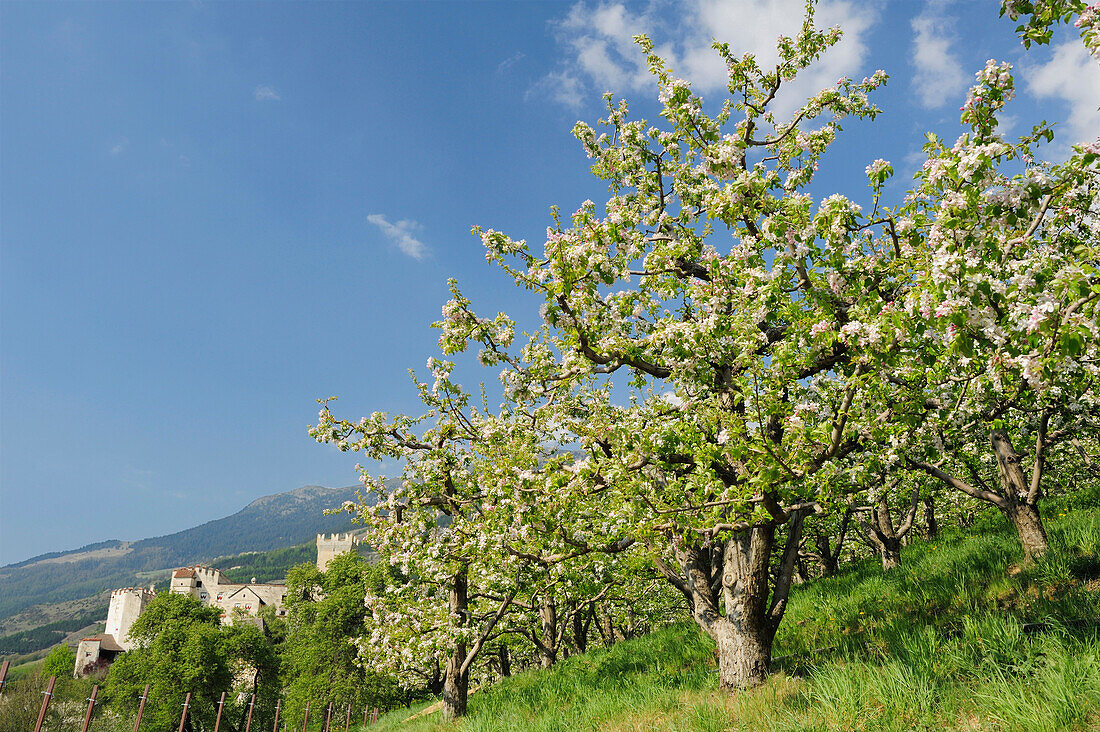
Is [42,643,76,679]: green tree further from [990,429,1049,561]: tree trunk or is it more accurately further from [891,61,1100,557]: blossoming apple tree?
[891,61,1100,557]: blossoming apple tree

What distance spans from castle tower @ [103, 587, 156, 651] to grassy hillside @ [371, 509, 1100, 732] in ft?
404

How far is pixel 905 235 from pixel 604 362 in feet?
15.1

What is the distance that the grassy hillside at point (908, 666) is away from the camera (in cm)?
506

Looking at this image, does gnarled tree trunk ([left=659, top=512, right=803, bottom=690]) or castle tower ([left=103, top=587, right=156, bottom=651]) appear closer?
gnarled tree trunk ([left=659, top=512, right=803, bottom=690])

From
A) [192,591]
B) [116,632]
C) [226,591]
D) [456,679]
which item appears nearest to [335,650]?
[456,679]

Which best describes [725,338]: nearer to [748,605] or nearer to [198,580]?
[748,605]

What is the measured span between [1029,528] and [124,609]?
138m

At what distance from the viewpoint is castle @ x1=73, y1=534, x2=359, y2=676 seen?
87375 millimetres

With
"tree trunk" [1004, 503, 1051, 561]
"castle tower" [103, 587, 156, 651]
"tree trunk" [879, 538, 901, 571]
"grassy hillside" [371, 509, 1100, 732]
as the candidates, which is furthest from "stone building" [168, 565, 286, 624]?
"tree trunk" [1004, 503, 1051, 561]

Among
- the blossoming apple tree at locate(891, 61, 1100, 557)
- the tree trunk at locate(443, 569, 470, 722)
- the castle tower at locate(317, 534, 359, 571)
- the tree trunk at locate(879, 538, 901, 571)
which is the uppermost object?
the blossoming apple tree at locate(891, 61, 1100, 557)

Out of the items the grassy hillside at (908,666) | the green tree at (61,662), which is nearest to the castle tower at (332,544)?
the green tree at (61,662)

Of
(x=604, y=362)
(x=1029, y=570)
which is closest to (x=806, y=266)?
(x=604, y=362)

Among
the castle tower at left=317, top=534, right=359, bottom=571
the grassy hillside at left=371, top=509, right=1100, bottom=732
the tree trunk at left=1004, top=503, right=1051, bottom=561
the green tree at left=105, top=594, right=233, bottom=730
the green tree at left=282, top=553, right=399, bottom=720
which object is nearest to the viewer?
the grassy hillside at left=371, top=509, right=1100, bottom=732

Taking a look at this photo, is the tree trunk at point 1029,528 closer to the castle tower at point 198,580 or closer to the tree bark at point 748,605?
the tree bark at point 748,605
